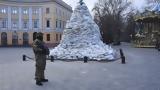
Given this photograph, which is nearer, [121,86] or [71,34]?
[121,86]

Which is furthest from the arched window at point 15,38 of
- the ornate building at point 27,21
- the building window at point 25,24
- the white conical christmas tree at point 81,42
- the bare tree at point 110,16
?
the white conical christmas tree at point 81,42

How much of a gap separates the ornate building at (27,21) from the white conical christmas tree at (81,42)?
5060 centimetres

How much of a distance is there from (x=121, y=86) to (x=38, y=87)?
9.91 ft

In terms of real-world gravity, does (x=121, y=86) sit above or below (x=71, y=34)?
below

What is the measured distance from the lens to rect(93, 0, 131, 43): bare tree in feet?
259

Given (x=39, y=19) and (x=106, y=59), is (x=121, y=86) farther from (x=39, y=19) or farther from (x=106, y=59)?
(x=39, y=19)

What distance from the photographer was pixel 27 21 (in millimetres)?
82250

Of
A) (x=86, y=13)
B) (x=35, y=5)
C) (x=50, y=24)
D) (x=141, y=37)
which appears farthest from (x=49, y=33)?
(x=86, y=13)

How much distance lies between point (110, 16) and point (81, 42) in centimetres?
5158

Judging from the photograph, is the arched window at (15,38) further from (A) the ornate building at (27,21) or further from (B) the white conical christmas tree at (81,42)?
(B) the white conical christmas tree at (81,42)

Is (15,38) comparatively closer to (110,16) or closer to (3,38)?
(3,38)

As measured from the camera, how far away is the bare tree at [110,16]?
78.9 metres

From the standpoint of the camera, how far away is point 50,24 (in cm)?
8081

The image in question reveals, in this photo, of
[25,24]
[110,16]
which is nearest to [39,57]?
[110,16]
